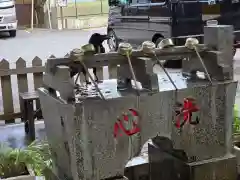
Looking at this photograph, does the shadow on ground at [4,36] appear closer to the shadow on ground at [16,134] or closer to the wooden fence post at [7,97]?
the wooden fence post at [7,97]

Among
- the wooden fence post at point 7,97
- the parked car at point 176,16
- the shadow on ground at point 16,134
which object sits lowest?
the shadow on ground at point 16,134

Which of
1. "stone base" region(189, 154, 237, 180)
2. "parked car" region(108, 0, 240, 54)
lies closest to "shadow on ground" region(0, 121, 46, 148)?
"stone base" region(189, 154, 237, 180)

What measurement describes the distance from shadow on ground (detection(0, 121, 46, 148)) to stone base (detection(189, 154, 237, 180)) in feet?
8.26

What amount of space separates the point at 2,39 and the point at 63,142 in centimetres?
1701

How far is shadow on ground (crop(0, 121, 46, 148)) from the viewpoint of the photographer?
5047 mm

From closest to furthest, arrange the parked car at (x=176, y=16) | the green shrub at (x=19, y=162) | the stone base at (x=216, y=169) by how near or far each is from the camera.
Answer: the stone base at (x=216, y=169)
the green shrub at (x=19, y=162)
the parked car at (x=176, y=16)

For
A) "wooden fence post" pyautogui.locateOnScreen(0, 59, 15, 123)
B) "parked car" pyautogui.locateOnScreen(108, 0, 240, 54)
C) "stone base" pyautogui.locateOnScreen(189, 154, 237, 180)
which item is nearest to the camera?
"stone base" pyautogui.locateOnScreen(189, 154, 237, 180)

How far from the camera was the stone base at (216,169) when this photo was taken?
2.75 metres

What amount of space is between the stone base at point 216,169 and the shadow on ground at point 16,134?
99.1 inches

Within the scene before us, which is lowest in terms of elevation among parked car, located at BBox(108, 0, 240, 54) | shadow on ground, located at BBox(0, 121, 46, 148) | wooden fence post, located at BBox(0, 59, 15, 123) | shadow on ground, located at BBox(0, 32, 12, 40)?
shadow on ground, located at BBox(0, 121, 46, 148)

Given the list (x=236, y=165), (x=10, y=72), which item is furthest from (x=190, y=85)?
(x=10, y=72)

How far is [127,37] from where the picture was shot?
39.5 feet

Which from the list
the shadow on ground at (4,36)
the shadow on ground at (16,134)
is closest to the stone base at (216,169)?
the shadow on ground at (16,134)

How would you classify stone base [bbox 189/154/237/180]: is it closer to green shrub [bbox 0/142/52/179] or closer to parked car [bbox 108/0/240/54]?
green shrub [bbox 0/142/52/179]
